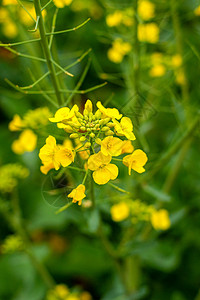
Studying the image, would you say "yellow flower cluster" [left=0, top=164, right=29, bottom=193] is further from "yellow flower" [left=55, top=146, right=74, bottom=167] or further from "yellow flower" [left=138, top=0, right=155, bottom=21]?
"yellow flower" [left=138, top=0, right=155, bottom=21]

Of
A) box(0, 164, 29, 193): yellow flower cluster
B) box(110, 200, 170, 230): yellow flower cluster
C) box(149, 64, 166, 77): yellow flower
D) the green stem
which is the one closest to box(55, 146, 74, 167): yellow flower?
the green stem

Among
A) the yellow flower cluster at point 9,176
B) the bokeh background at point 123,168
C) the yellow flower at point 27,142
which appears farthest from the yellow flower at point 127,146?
the yellow flower cluster at point 9,176

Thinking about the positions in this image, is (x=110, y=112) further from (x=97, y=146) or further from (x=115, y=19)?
(x=115, y=19)

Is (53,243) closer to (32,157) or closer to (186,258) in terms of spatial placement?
(32,157)

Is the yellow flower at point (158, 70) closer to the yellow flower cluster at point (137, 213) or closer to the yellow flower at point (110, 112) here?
the yellow flower cluster at point (137, 213)

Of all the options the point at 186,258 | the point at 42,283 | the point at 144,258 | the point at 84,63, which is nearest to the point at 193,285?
the point at 186,258

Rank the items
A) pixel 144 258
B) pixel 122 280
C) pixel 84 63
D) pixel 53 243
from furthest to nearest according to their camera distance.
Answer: pixel 84 63, pixel 53 243, pixel 144 258, pixel 122 280

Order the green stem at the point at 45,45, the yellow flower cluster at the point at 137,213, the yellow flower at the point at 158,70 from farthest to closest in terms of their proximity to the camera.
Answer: the yellow flower at the point at 158,70
the yellow flower cluster at the point at 137,213
the green stem at the point at 45,45

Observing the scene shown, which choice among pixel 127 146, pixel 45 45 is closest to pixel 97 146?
pixel 127 146
